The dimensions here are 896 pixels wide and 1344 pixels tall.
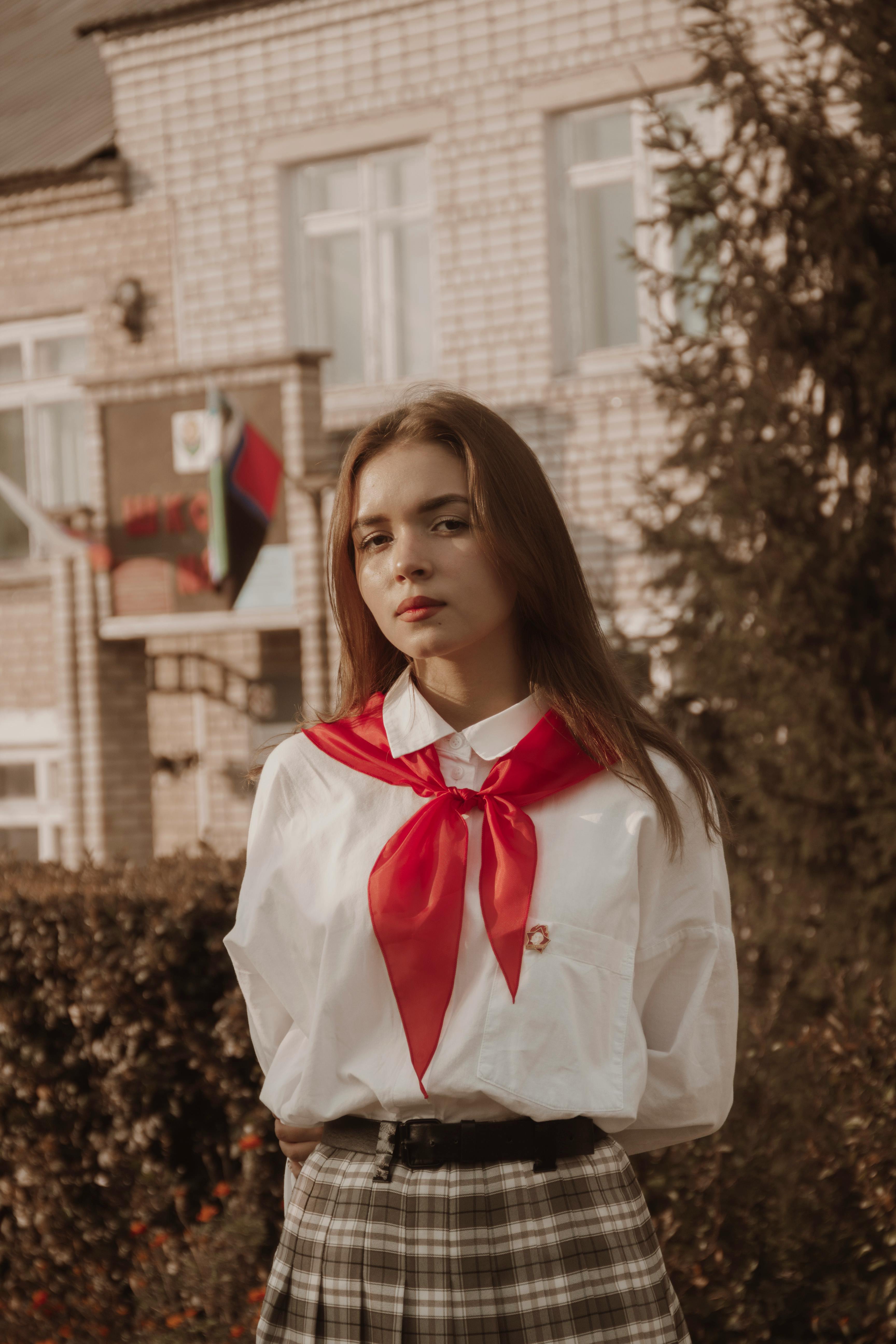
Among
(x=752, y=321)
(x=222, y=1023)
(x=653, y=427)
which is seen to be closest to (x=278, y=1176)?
(x=222, y=1023)

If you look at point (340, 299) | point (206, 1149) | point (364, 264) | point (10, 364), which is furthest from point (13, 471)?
point (206, 1149)

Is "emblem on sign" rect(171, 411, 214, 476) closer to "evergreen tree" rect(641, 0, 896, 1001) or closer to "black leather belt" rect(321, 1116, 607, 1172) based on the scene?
"evergreen tree" rect(641, 0, 896, 1001)

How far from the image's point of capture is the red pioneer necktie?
1902 millimetres

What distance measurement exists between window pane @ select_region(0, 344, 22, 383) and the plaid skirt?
1061 centimetres

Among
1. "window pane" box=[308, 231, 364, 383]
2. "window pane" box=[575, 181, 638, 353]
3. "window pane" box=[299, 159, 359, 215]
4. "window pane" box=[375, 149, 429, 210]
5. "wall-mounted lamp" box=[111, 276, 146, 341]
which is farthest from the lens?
"wall-mounted lamp" box=[111, 276, 146, 341]

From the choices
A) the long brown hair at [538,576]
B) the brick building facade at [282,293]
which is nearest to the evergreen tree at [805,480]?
the long brown hair at [538,576]

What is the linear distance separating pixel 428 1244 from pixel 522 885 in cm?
45

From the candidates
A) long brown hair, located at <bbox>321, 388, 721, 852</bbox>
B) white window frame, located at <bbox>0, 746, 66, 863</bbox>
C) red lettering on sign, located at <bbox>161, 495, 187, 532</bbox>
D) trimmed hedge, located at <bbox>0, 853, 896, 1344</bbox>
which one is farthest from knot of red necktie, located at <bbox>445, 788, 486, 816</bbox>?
white window frame, located at <bbox>0, 746, 66, 863</bbox>

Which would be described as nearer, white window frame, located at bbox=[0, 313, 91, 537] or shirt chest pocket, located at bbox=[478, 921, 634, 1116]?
shirt chest pocket, located at bbox=[478, 921, 634, 1116]

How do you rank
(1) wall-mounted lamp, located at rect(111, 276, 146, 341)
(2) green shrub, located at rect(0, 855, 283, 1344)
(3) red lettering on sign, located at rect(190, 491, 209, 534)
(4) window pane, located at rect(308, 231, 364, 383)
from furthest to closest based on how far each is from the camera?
(1) wall-mounted lamp, located at rect(111, 276, 146, 341), (4) window pane, located at rect(308, 231, 364, 383), (3) red lettering on sign, located at rect(190, 491, 209, 534), (2) green shrub, located at rect(0, 855, 283, 1344)

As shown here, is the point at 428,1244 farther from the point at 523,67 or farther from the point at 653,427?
the point at 523,67

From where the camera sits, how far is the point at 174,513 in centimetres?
1007

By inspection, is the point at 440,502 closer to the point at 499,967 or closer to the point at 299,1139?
the point at 499,967

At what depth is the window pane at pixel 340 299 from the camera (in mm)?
10453
